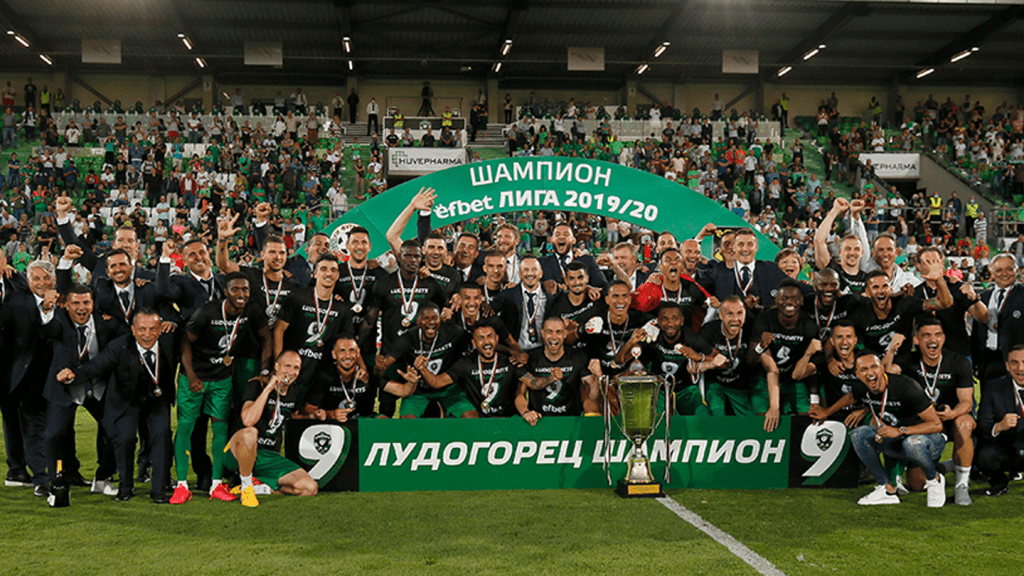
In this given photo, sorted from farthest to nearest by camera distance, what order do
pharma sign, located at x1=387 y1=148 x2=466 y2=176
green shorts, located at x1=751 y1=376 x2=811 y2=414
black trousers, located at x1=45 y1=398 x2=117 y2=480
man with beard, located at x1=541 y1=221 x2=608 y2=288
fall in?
pharma sign, located at x1=387 y1=148 x2=466 y2=176 < man with beard, located at x1=541 y1=221 x2=608 y2=288 < green shorts, located at x1=751 y1=376 x2=811 y2=414 < black trousers, located at x1=45 y1=398 x2=117 y2=480

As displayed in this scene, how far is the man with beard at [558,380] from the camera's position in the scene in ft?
21.5

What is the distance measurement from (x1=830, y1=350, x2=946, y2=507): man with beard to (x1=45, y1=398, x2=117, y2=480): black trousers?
5.68 m

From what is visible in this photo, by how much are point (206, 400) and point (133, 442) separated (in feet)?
1.92

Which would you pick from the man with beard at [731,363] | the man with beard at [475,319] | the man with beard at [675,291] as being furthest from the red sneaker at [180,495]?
the man with beard at [731,363]

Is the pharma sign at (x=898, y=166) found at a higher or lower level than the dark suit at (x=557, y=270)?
higher

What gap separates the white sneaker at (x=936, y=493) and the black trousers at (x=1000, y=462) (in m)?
0.67

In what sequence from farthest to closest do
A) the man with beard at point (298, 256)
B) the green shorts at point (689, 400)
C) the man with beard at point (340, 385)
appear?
1. the man with beard at point (298, 256)
2. the green shorts at point (689, 400)
3. the man with beard at point (340, 385)

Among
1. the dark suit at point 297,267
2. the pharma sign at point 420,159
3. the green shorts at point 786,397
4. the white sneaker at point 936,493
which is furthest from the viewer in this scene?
the pharma sign at point 420,159

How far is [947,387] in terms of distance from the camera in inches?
248

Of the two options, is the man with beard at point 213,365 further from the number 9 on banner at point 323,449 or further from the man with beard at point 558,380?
the man with beard at point 558,380

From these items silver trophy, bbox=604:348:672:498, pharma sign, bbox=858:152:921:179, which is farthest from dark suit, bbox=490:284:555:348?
pharma sign, bbox=858:152:921:179

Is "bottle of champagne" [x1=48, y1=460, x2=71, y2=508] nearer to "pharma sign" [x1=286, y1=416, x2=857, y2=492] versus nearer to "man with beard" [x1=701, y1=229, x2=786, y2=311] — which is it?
"pharma sign" [x1=286, y1=416, x2=857, y2=492]

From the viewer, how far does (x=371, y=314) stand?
6859mm

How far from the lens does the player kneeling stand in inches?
237
